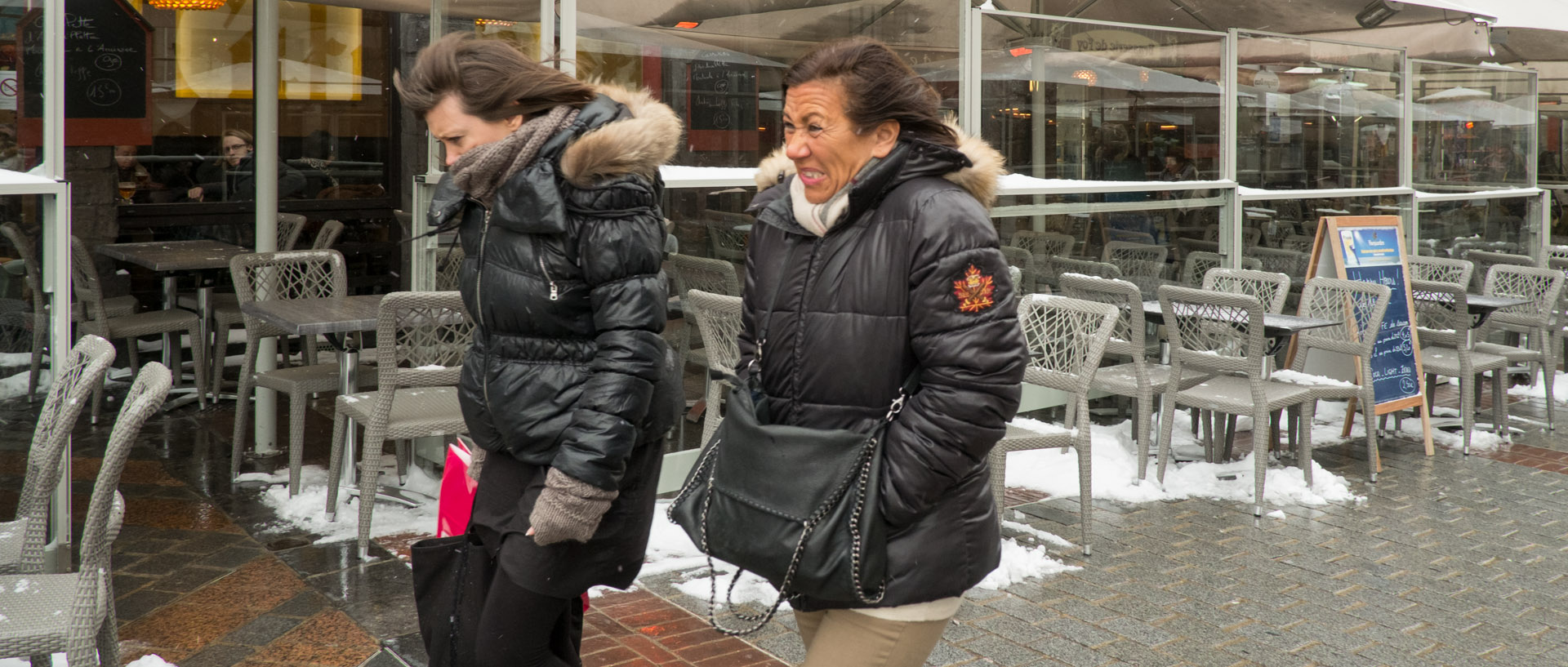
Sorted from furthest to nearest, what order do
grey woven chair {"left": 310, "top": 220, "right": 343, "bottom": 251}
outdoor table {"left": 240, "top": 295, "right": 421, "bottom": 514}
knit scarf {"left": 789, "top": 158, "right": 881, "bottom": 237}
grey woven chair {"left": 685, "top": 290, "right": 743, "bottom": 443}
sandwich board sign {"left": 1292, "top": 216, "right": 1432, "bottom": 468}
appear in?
grey woven chair {"left": 310, "top": 220, "right": 343, "bottom": 251} → sandwich board sign {"left": 1292, "top": 216, "right": 1432, "bottom": 468} → outdoor table {"left": 240, "top": 295, "right": 421, "bottom": 514} → grey woven chair {"left": 685, "top": 290, "right": 743, "bottom": 443} → knit scarf {"left": 789, "top": 158, "right": 881, "bottom": 237}

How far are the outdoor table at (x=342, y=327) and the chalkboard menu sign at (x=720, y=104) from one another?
1744 mm

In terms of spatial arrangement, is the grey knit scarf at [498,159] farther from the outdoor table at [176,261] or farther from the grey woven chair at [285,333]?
the outdoor table at [176,261]

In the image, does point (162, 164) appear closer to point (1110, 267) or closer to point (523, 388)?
point (1110, 267)

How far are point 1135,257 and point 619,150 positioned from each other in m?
6.60

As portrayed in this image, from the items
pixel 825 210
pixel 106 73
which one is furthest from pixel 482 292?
pixel 106 73

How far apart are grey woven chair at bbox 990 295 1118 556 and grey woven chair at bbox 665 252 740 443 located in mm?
1384

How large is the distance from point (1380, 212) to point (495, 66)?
9.40 m

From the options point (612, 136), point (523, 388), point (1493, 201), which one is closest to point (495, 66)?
point (612, 136)

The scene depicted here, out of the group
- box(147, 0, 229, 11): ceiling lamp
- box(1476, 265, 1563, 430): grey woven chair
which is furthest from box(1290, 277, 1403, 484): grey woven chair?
box(147, 0, 229, 11): ceiling lamp

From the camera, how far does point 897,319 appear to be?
2.37m

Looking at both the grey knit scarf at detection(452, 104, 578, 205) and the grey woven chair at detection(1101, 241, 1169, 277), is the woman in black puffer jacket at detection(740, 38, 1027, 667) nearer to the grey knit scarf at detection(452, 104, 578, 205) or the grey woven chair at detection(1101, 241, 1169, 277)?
the grey knit scarf at detection(452, 104, 578, 205)

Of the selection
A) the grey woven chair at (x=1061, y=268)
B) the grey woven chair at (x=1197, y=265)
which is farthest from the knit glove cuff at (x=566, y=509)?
the grey woven chair at (x=1197, y=265)

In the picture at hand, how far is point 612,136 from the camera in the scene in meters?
2.71

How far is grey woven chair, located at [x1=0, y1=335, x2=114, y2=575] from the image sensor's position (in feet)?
10.7
